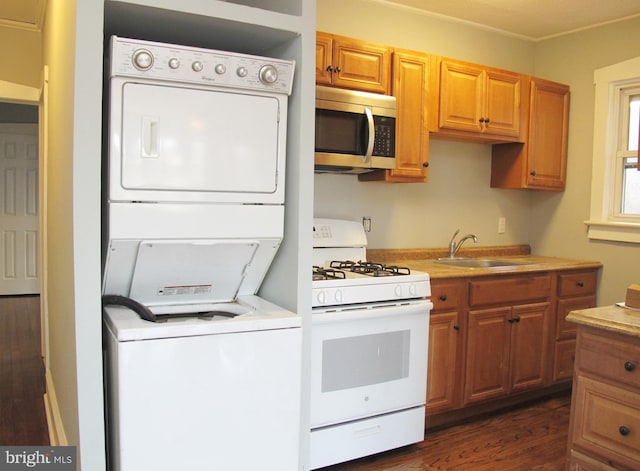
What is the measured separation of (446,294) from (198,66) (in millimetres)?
1809

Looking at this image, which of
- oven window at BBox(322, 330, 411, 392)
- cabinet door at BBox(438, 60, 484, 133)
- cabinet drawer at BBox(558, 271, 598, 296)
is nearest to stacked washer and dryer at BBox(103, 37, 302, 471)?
oven window at BBox(322, 330, 411, 392)

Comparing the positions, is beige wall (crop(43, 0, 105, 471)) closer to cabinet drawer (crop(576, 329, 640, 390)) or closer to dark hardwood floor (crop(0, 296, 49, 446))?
dark hardwood floor (crop(0, 296, 49, 446))

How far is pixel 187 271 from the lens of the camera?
73.3 inches

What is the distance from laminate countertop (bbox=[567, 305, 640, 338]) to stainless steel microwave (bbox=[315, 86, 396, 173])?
1.34 metres

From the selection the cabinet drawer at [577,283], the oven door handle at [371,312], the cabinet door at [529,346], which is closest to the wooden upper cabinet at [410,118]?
the oven door handle at [371,312]

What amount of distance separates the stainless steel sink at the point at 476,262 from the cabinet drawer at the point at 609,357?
1543mm

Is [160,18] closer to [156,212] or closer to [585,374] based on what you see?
[156,212]

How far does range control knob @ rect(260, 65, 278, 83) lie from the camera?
175 centimetres

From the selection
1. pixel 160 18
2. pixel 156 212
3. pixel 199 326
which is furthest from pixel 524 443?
pixel 160 18

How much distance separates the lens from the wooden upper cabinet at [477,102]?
10.5 ft

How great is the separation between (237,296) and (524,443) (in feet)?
5.95

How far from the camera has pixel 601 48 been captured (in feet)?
→ 12.0

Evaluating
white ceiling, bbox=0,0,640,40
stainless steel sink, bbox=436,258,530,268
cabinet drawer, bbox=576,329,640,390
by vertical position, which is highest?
white ceiling, bbox=0,0,640,40

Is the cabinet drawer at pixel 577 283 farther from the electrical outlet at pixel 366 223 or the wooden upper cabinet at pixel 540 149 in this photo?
the electrical outlet at pixel 366 223
